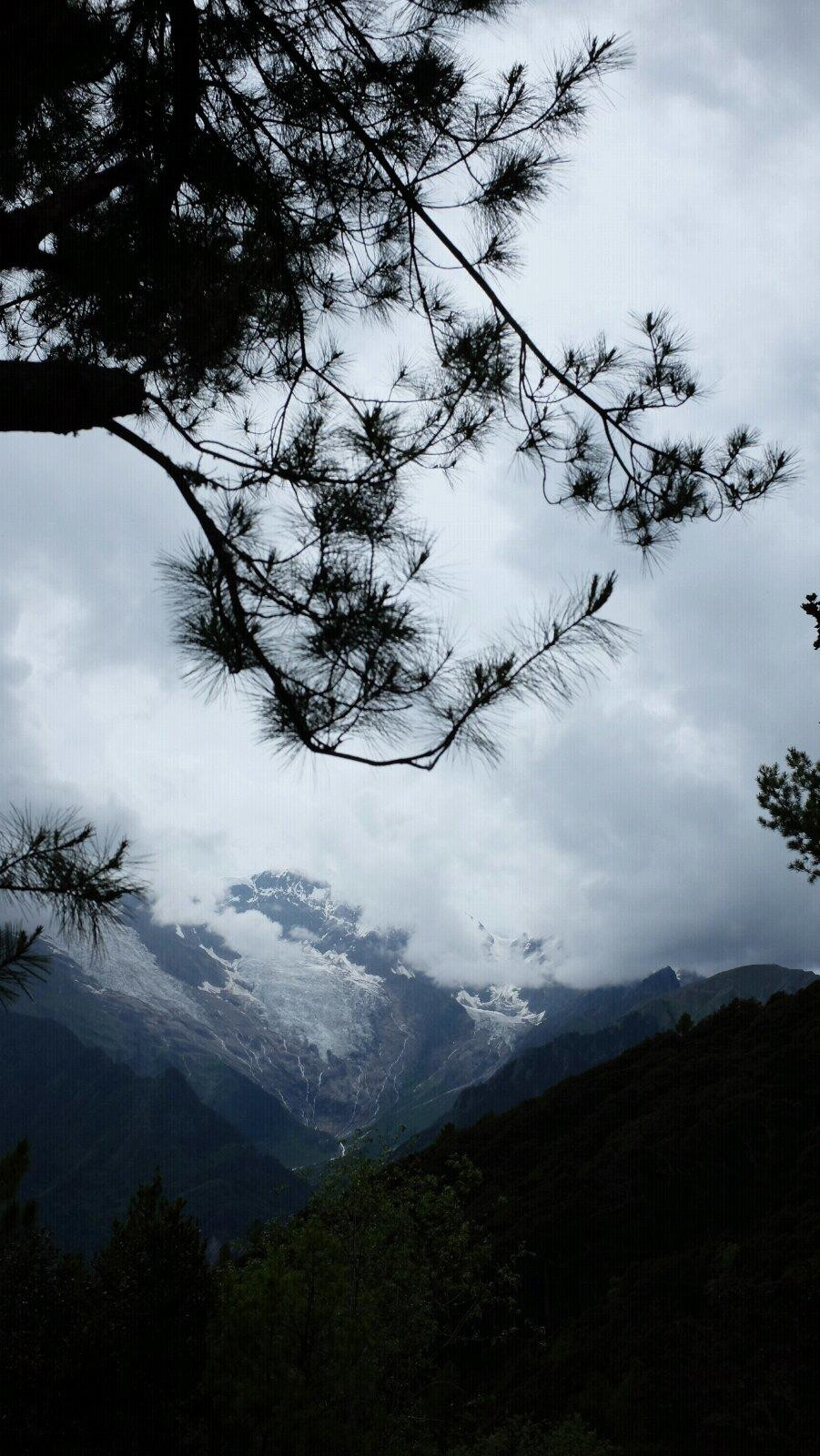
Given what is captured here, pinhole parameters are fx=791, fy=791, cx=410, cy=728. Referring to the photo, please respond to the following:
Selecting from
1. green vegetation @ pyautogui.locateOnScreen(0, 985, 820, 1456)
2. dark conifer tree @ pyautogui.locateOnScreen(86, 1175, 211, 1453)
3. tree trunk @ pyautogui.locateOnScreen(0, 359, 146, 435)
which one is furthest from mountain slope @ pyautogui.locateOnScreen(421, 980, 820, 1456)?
tree trunk @ pyautogui.locateOnScreen(0, 359, 146, 435)

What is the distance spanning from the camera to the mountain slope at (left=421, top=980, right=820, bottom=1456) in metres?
15.0

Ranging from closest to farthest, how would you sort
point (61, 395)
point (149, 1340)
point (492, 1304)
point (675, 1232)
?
1. point (61, 395)
2. point (149, 1340)
3. point (675, 1232)
4. point (492, 1304)

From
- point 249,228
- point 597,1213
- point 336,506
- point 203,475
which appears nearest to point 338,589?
point 336,506

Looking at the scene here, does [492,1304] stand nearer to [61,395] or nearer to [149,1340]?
[149,1340]

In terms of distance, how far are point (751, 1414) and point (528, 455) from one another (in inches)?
694

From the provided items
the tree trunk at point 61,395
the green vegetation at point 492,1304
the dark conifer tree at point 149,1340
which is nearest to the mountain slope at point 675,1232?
the green vegetation at point 492,1304

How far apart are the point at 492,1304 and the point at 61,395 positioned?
86.8ft

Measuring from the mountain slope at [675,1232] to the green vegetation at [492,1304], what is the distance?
0.07 meters

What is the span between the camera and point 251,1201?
185 meters

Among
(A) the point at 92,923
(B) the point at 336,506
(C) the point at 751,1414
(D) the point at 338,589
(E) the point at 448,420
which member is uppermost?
(E) the point at 448,420

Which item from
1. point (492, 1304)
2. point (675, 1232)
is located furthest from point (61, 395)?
point (492, 1304)

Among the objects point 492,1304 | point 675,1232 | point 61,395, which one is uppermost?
point 61,395

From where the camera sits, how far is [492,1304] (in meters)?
22.5

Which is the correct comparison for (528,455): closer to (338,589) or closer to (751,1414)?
(338,589)
